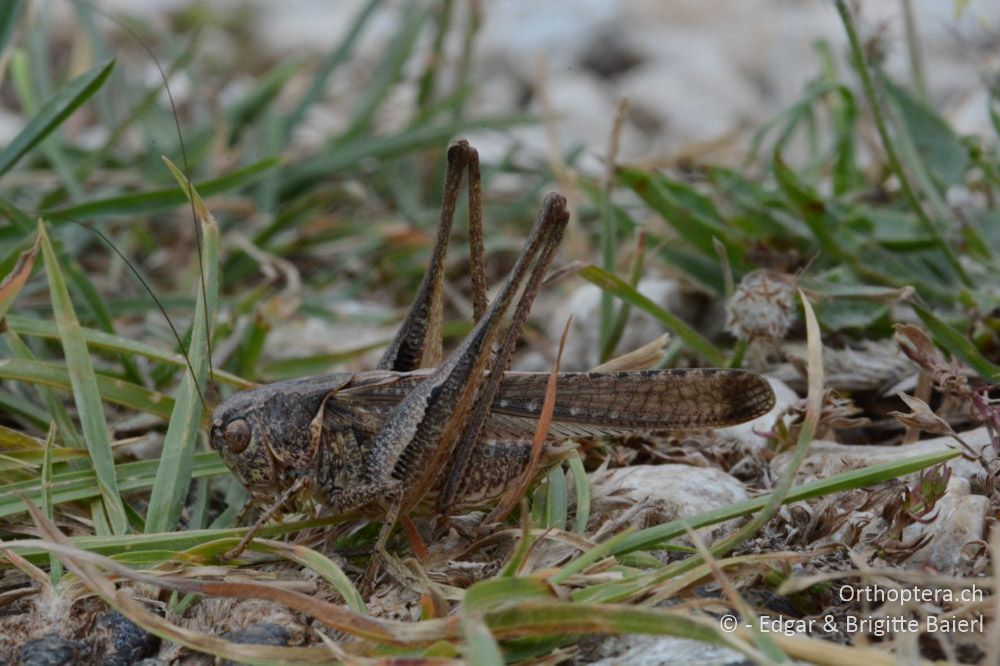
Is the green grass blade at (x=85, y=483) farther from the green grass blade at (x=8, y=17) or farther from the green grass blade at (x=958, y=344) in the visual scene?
the green grass blade at (x=958, y=344)

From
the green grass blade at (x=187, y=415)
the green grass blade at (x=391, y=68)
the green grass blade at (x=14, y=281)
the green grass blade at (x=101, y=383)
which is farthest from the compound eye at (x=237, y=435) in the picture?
the green grass blade at (x=391, y=68)

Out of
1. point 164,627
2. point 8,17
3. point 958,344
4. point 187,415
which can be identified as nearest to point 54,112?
point 8,17

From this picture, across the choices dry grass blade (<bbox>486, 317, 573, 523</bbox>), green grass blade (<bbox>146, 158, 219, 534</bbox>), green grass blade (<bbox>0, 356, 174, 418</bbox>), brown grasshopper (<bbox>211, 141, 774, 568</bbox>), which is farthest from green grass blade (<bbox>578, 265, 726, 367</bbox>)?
green grass blade (<bbox>0, 356, 174, 418</bbox>)

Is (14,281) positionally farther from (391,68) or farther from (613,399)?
(391,68)

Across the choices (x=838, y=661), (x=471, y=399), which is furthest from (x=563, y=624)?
(x=471, y=399)

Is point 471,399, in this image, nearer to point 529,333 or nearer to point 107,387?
point 107,387

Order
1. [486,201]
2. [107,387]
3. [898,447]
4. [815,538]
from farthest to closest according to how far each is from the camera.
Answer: [486,201] < [107,387] < [898,447] < [815,538]
